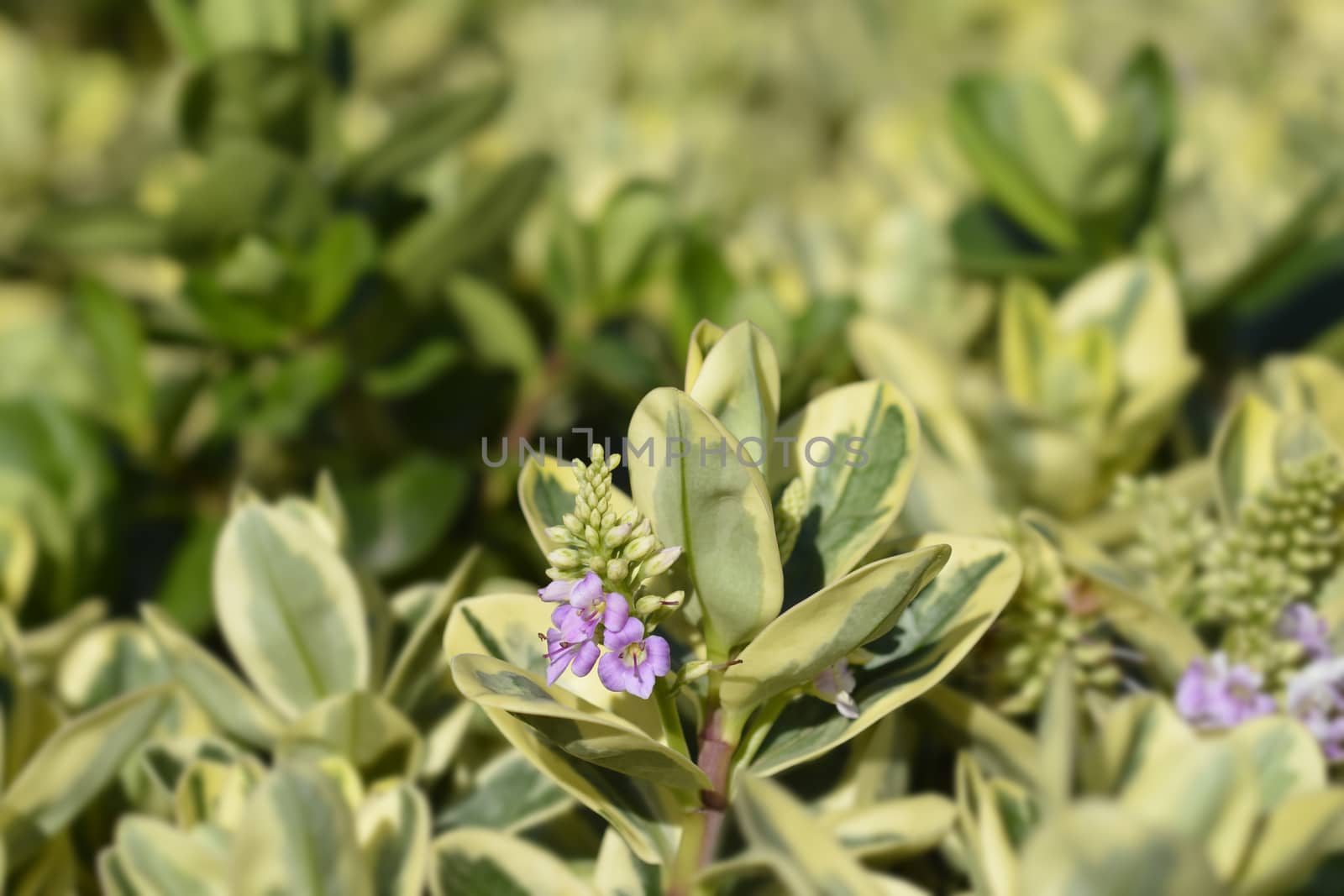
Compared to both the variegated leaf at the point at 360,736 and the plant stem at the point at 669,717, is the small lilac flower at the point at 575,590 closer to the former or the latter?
the plant stem at the point at 669,717

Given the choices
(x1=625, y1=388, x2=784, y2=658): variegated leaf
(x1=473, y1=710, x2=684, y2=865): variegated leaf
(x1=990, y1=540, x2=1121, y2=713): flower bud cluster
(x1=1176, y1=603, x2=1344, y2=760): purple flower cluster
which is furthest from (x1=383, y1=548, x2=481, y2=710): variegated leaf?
(x1=1176, y1=603, x2=1344, y2=760): purple flower cluster

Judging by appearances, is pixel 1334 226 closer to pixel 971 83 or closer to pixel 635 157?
pixel 971 83

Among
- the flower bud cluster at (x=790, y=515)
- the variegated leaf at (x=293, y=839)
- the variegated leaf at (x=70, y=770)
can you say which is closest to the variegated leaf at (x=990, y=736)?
the flower bud cluster at (x=790, y=515)

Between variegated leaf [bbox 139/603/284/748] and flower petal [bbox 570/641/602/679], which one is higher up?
flower petal [bbox 570/641/602/679]

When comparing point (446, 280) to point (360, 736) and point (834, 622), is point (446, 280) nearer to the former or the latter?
point (360, 736)

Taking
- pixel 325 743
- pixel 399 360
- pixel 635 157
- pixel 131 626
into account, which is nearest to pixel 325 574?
pixel 325 743

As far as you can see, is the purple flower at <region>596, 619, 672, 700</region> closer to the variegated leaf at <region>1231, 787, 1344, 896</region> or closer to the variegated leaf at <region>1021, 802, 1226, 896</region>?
the variegated leaf at <region>1021, 802, 1226, 896</region>

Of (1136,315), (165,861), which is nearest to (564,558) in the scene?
(165,861)
